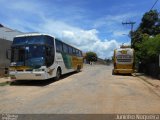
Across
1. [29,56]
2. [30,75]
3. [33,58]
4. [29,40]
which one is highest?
[29,40]

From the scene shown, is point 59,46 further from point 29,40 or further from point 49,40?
point 29,40

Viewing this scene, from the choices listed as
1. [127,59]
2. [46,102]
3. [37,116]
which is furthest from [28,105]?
[127,59]

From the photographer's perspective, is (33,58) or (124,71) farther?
(124,71)

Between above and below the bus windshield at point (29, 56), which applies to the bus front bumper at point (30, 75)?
below

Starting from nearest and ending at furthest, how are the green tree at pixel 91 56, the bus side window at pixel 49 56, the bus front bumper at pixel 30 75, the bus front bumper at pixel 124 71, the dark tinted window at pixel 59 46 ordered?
the bus front bumper at pixel 30 75 → the bus side window at pixel 49 56 → the dark tinted window at pixel 59 46 → the bus front bumper at pixel 124 71 → the green tree at pixel 91 56

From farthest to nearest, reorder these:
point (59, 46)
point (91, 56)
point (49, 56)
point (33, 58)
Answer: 1. point (91, 56)
2. point (59, 46)
3. point (49, 56)
4. point (33, 58)

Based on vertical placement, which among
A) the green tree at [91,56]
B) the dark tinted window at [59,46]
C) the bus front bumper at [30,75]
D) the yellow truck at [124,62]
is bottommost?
the bus front bumper at [30,75]

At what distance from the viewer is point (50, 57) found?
18.0 meters

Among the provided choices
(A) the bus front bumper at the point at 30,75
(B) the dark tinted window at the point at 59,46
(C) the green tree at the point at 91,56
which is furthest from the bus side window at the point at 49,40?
(C) the green tree at the point at 91,56

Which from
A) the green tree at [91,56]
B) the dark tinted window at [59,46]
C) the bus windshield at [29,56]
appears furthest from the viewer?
the green tree at [91,56]

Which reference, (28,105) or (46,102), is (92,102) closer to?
(46,102)

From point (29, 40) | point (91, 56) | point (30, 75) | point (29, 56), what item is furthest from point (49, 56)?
→ point (91, 56)

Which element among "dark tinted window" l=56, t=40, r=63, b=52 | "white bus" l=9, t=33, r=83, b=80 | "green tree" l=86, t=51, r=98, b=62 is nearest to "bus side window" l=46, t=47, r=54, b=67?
"white bus" l=9, t=33, r=83, b=80

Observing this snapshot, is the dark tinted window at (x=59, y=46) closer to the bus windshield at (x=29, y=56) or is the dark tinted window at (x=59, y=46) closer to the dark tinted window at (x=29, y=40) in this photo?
the dark tinted window at (x=29, y=40)
